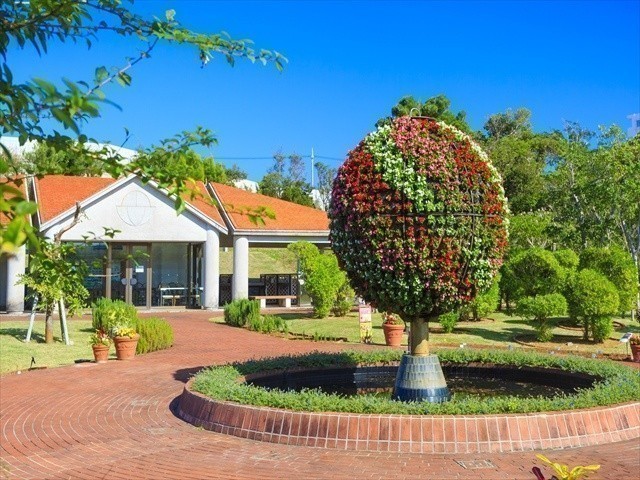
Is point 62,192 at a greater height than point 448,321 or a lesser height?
greater

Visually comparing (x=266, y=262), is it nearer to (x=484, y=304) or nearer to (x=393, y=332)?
(x=484, y=304)

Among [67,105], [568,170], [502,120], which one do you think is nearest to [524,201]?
[568,170]

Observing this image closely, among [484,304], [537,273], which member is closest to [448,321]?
[484,304]

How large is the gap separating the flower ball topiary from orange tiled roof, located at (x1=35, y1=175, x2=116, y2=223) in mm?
21628

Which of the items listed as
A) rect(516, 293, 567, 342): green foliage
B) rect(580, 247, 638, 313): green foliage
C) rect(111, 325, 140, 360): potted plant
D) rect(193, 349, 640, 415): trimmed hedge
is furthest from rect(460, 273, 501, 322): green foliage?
rect(111, 325, 140, 360): potted plant

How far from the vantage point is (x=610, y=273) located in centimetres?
2067

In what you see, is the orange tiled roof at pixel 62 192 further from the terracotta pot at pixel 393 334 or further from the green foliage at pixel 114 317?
the terracotta pot at pixel 393 334

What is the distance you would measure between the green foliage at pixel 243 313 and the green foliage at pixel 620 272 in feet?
34.9

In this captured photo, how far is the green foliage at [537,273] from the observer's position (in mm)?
20259

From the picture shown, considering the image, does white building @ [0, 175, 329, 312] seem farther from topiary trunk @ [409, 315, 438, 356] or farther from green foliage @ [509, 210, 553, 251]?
topiary trunk @ [409, 315, 438, 356]

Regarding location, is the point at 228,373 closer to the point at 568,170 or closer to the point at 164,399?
the point at 164,399

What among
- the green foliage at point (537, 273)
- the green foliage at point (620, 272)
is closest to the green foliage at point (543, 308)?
the green foliage at point (537, 273)

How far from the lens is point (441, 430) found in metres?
7.53

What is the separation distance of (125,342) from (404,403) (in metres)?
8.85
